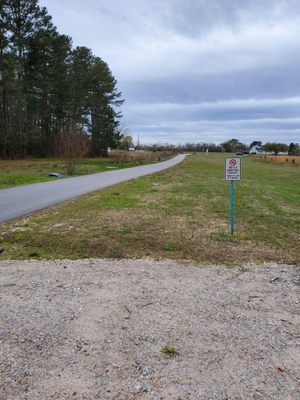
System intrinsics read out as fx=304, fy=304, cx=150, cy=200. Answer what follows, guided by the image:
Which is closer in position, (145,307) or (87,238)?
(145,307)

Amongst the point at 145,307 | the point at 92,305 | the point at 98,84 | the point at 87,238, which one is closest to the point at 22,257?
the point at 87,238

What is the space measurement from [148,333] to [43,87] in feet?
118

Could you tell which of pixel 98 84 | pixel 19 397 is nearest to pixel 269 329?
pixel 19 397

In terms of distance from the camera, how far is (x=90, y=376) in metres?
2.12

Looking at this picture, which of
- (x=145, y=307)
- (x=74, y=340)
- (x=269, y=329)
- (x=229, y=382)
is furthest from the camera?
(x=145, y=307)

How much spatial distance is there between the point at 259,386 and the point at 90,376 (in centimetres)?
115

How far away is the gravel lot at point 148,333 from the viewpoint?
204cm

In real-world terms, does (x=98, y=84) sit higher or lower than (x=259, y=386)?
higher

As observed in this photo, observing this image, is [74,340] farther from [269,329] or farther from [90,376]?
[269,329]

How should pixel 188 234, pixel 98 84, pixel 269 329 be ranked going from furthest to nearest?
1. pixel 98 84
2. pixel 188 234
3. pixel 269 329

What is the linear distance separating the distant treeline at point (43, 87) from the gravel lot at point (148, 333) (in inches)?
1050

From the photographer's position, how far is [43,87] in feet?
111

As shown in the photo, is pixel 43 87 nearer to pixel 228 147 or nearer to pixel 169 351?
pixel 169 351

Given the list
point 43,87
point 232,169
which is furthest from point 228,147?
point 232,169
